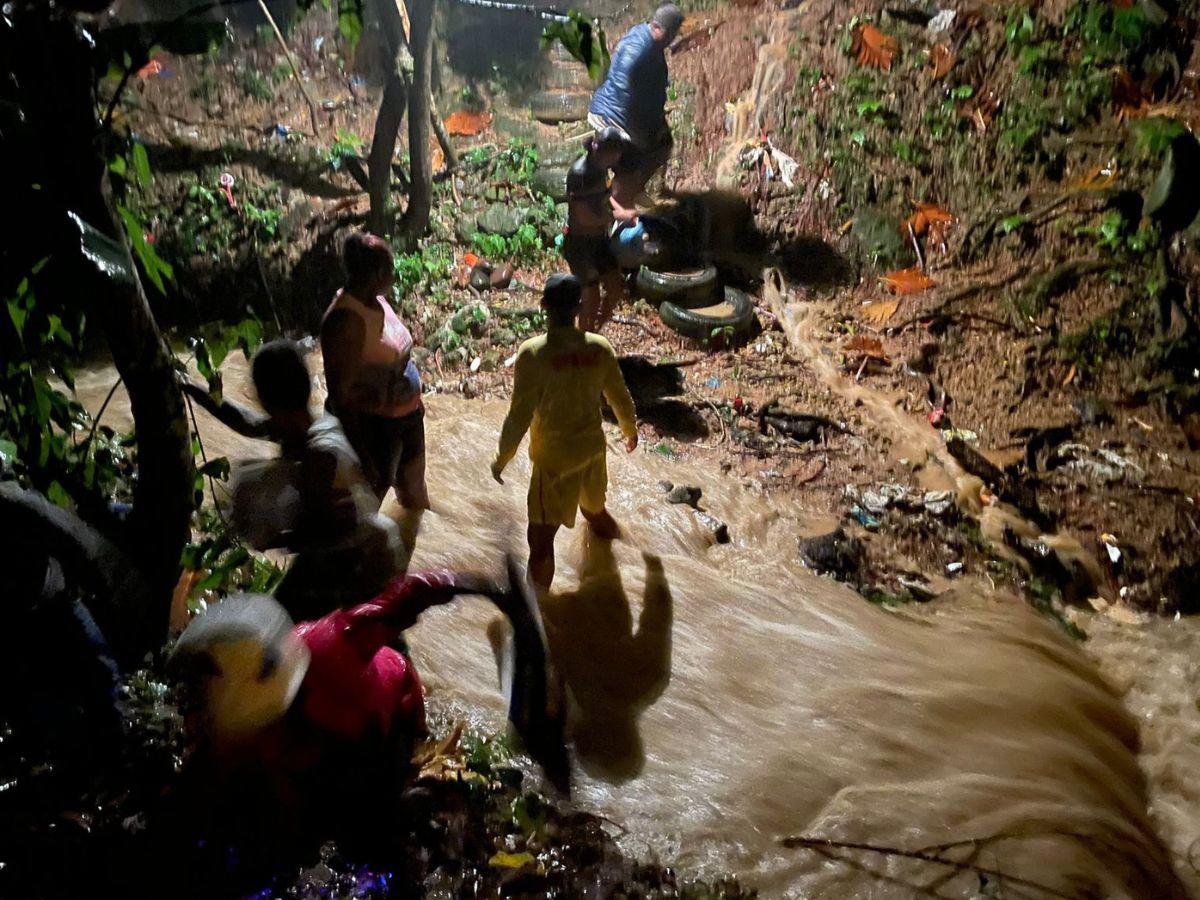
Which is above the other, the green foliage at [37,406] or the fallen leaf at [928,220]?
the fallen leaf at [928,220]

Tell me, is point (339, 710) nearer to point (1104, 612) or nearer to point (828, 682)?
point (828, 682)

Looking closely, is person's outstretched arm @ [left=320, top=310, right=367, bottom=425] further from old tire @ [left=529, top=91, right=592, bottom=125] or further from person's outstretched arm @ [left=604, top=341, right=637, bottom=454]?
old tire @ [left=529, top=91, right=592, bottom=125]

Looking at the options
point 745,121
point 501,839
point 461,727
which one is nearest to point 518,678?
point 461,727

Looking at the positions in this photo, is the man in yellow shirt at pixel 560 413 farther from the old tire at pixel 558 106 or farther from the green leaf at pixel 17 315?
the old tire at pixel 558 106

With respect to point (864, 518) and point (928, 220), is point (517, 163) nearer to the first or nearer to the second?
point (928, 220)

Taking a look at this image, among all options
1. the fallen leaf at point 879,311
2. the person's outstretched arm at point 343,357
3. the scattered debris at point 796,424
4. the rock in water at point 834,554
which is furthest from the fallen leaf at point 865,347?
the person's outstretched arm at point 343,357

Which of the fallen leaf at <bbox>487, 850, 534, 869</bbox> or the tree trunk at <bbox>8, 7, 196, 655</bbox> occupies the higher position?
the tree trunk at <bbox>8, 7, 196, 655</bbox>

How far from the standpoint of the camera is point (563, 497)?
357 cm

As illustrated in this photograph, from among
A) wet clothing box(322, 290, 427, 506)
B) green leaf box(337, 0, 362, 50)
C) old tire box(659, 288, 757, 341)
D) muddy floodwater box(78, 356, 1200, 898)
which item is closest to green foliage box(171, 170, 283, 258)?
muddy floodwater box(78, 356, 1200, 898)

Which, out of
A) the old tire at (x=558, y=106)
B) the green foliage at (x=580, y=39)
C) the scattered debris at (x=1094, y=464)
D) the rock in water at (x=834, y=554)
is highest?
the old tire at (x=558, y=106)

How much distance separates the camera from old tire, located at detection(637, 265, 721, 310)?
7.05 metres

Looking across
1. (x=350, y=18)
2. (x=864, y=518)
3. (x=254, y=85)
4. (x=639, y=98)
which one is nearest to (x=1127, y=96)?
(x=639, y=98)

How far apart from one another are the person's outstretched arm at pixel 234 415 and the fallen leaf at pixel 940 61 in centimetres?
811

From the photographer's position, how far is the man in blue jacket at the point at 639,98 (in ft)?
22.7
